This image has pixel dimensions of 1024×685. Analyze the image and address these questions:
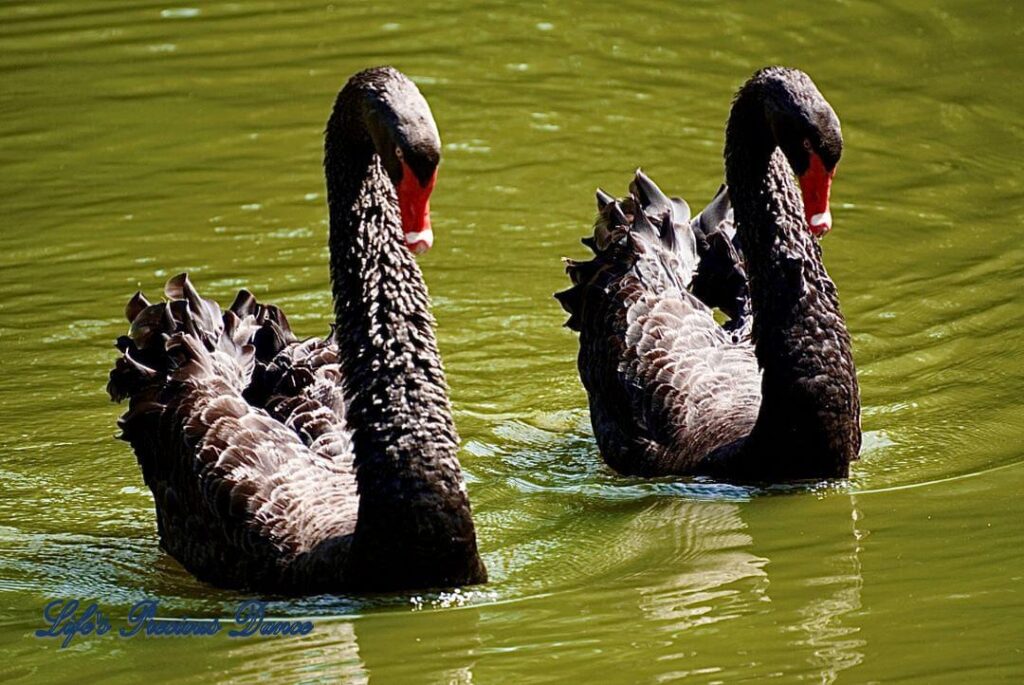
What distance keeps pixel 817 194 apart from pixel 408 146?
1.95 m

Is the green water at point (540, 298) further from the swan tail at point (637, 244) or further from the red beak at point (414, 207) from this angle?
the red beak at point (414, 207)

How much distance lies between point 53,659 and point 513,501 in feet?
7.15

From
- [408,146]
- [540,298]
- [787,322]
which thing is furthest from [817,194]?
[540,298]

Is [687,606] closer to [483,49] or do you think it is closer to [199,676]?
[199,676]

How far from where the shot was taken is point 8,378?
29.3 ft

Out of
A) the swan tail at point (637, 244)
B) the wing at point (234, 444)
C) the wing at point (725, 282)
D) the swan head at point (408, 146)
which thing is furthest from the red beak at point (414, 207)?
the wing at point (725, 282)

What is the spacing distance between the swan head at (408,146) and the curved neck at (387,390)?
206mm

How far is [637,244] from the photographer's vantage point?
8.26 meters

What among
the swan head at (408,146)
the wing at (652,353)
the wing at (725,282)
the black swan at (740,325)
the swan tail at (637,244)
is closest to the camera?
the swan head at (408,146)

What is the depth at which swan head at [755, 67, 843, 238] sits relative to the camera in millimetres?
7066

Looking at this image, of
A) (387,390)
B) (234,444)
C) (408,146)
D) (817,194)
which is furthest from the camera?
(817,194)

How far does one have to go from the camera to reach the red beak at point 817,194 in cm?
709

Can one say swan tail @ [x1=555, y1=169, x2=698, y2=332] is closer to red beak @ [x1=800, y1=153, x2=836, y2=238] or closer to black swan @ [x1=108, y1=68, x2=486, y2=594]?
red beak @ [x1=800, y1=153, x2=836, y2=238]

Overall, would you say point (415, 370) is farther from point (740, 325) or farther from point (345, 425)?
point (740, 325)
